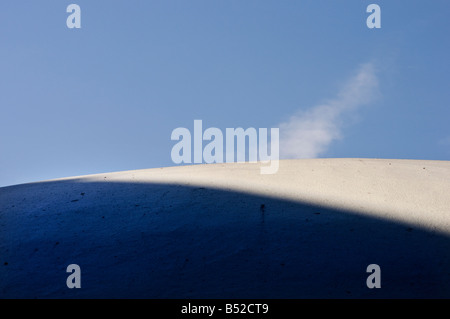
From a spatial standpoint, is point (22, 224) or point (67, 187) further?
point (67, 187)

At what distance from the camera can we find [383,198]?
3807 mm

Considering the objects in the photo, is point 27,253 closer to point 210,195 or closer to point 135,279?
point 135,279

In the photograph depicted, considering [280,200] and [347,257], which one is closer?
[347,257]

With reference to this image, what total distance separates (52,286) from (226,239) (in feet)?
3.83

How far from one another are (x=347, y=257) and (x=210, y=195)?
5.37 feet

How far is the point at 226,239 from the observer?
2.75 metres

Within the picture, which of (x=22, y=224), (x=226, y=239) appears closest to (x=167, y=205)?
(x=226, y=239)

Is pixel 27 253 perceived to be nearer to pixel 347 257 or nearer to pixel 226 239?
pixel 226 239

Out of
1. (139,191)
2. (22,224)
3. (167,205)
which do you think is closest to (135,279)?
(167,205)

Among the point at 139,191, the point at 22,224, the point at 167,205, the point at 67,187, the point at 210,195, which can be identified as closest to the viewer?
the point at 22,224
